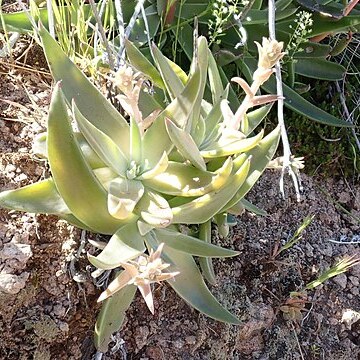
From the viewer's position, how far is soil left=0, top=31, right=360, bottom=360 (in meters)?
1.34

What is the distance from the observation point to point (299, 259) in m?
1.78

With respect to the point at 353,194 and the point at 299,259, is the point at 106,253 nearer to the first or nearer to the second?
the point at 299,259

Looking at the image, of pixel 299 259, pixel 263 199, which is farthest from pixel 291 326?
pixel 263 199

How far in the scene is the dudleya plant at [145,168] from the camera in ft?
3.66

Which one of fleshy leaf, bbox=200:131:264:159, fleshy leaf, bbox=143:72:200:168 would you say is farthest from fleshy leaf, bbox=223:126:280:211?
fleshy leaf, bbox=143:72:200:168

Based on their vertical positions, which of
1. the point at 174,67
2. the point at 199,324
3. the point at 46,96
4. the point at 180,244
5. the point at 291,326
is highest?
the point at 174,67

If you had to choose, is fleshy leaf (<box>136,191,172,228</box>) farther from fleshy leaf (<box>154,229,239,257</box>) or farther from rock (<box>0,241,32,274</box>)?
rock (<box>0,241,32,274</box>)

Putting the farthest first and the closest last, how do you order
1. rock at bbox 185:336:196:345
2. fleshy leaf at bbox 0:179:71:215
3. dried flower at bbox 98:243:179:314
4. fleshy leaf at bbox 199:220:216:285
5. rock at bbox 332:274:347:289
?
rock at bbox 332:274:347:289 < rock at bbox 185:336:196:345 < fleshy leaf at bbox 199:220:216:285 < fleshy leaf at bbox 0:179:71:215 < dried flower at bbox 98:243:179:314

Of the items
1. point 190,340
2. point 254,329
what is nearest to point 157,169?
point 190,340

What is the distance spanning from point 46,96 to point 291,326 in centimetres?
96

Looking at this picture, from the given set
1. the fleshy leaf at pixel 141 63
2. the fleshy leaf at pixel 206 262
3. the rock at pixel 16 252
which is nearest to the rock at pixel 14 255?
the rock at pixel 16 252

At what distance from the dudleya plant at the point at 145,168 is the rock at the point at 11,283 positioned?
189 mm

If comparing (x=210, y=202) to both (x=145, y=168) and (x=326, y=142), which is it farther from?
(x=326, y=142)

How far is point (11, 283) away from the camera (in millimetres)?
1290
